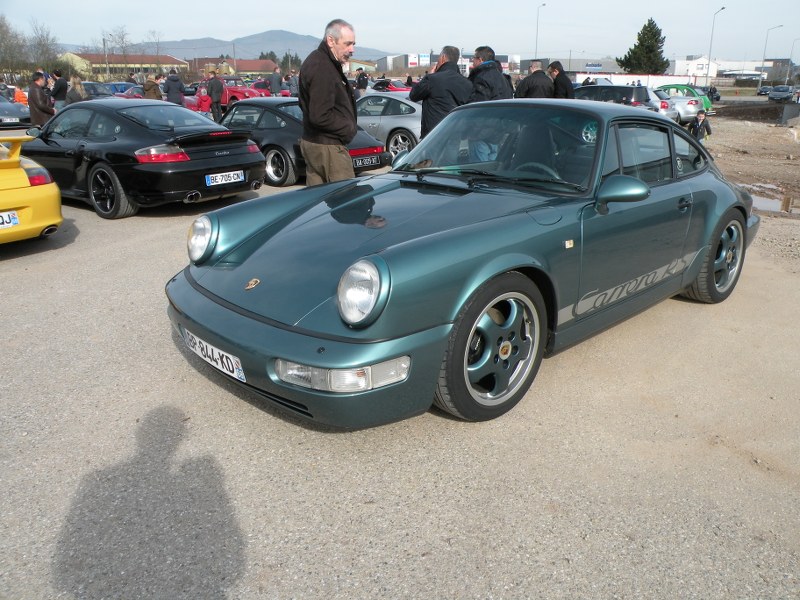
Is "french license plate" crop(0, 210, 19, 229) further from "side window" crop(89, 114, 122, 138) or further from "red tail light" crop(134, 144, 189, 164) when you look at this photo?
"side window" crop(89, 114, 122, 138)

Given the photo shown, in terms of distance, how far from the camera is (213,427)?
3010mm

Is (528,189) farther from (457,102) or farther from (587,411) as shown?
(457,102)

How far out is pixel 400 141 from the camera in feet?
38.3

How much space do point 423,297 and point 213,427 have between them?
1170mm

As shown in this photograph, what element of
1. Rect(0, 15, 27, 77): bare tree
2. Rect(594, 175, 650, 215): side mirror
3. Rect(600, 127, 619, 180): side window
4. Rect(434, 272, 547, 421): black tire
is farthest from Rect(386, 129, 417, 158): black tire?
Rect(0, 15, 27, 77): bare tree

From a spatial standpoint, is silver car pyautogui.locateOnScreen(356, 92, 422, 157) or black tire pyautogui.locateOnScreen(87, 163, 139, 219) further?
silver car pyautogui.locateOnScreen(356, 92, 422, 157)

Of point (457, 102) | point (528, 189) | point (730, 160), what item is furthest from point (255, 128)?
point (730, 160)

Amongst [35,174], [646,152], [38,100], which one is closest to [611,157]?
[646,152]

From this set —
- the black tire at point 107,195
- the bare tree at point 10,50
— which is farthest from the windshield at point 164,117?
the bare tree at point 10,50

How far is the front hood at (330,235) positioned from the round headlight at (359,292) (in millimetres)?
184

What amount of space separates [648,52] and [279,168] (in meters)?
66.7

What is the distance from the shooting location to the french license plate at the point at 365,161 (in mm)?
9367

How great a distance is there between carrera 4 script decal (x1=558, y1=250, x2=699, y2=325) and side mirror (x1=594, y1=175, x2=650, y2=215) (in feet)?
1.56

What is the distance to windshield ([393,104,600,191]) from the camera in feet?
11.8
